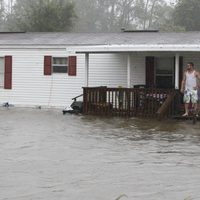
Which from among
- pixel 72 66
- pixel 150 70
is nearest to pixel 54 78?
pixel 72 66

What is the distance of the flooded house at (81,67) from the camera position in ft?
75.1

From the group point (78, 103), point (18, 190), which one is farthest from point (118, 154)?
point (78, 103)

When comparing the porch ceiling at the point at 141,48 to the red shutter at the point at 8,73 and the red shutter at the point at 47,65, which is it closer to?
the red shutter at the point at 47,65

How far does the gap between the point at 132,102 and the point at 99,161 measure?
9.70m

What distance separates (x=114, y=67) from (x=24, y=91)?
159 inches

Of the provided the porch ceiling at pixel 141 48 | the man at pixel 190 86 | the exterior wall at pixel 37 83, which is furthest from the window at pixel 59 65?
the man at pixel 190 86

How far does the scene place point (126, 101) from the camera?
68.1ft

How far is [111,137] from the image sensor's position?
14711 millimetres

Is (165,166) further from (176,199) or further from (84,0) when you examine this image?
(84,0)

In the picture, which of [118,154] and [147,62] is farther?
[147,62]

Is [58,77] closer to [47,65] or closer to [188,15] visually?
[47,65]

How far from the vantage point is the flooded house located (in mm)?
22884

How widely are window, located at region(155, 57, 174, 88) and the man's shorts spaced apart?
4.90m

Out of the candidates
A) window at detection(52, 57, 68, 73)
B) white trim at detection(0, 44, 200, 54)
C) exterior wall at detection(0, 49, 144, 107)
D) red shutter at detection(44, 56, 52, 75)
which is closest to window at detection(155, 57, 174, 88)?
exterior wall at detection(0, 49, 144, 107)
